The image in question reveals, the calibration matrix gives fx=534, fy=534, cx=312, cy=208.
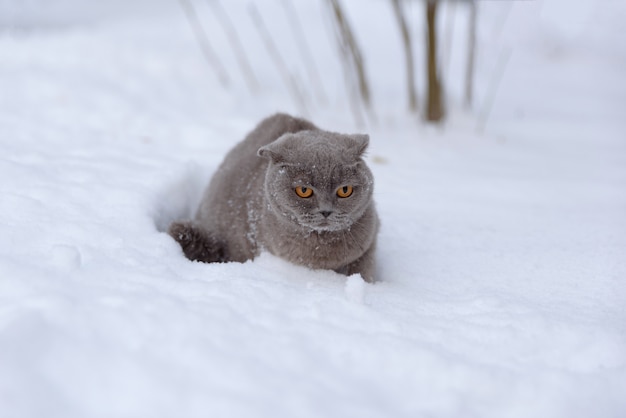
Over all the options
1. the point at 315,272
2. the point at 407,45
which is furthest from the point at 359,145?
the point at 407,45

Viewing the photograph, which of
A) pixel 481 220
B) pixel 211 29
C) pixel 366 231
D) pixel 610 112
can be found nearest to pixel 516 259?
pixel 481 220

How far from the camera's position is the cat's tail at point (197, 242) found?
2.37 meters

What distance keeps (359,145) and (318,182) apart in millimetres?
286

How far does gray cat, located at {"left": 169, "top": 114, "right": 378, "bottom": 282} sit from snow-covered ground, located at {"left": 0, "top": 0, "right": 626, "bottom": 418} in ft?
0.36

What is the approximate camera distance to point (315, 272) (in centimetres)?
222

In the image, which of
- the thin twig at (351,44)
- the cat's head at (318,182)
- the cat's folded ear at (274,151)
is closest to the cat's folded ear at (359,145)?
the cat's head at (318,182)

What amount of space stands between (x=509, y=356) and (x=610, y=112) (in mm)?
3692

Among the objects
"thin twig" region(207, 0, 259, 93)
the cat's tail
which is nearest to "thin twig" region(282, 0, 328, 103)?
"thin twig" region(207, 0, 259, 93)

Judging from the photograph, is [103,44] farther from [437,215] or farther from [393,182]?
[437,215]

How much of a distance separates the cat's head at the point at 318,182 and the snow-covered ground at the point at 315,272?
0.86 ft

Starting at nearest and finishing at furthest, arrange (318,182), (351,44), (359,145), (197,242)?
(318,182) < (359,145) < (197,242) < (351,44)

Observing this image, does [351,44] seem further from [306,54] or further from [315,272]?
[315,272]

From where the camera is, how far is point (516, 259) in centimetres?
242

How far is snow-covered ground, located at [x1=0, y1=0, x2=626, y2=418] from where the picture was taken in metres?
1.37
